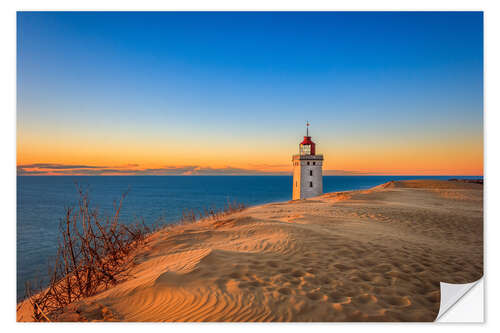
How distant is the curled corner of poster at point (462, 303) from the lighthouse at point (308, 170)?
78.1ft

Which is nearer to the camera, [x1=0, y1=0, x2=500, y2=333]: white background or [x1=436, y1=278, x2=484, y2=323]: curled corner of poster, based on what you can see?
[x1=436, y1=278, x2=484, y2=323]: curled corner of poster

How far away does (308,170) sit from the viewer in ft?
92.1

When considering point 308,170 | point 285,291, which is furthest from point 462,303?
point 308,170

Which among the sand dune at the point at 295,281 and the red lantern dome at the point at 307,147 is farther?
the red lantern dome at the point at 307,147

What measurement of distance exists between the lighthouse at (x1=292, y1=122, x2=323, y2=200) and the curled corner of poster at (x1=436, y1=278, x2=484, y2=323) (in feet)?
78.1

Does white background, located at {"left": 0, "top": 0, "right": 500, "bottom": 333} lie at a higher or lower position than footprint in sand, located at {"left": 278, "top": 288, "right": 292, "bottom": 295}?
higher

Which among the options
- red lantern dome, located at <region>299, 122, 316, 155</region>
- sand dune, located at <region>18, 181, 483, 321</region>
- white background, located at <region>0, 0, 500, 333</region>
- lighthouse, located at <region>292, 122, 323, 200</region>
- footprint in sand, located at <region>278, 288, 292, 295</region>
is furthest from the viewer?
red lantern dome, located at <region>299, 122, 316, 155</region>

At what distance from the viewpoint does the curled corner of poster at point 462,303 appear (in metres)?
3.54

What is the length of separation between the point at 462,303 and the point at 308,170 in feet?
79.9

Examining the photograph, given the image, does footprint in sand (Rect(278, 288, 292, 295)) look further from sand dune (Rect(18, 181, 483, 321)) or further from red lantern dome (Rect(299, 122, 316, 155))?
red lantern dome (Rect(299, 122, 316, 155))

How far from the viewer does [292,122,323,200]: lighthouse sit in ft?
92.0

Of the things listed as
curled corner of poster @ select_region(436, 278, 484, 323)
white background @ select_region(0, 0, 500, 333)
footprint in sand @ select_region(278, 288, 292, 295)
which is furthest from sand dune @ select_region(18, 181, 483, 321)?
white background @ select_region(0, 0, 500, 333)

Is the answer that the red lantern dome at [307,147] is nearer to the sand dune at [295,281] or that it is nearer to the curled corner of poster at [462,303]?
the sand dune at [295,281]
